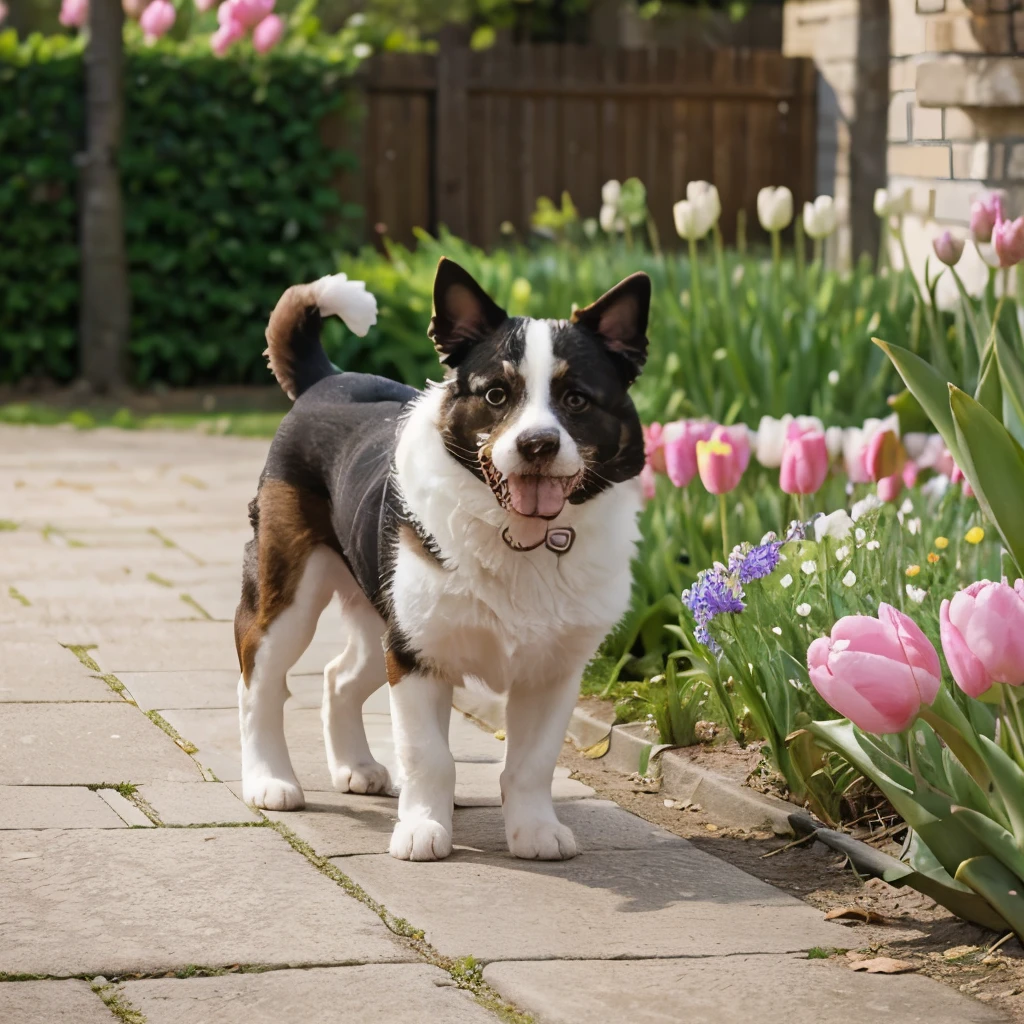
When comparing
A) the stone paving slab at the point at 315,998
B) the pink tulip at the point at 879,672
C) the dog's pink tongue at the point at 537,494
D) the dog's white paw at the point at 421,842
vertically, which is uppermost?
the dog's pink tongue at the point at 537,494

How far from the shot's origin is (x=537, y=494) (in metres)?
3.58

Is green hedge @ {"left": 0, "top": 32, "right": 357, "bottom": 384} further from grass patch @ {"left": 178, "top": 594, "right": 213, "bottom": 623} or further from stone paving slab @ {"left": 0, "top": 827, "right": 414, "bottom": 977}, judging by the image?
stone paving slab @ {"left": 0, "top": 827, "right": 414, "bottom": 977}

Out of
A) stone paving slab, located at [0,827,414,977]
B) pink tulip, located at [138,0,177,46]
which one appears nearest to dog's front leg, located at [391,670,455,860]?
stone paving slab, located at [0,827,414,977]

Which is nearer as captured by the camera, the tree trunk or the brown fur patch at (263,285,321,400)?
the brown fur patch at (263,285,321,400)

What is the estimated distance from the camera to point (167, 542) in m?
7.63

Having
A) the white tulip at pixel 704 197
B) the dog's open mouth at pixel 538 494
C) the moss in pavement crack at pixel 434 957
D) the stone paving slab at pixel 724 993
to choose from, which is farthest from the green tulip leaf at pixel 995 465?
the white tulip at pixel 704 197

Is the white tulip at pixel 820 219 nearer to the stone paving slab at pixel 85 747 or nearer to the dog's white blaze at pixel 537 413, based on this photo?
the stone paving slab at pixel 85 747

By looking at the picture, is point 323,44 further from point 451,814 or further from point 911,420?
point 451,814

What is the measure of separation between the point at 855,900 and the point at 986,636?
1091 millimetres

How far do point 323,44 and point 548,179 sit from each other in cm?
214

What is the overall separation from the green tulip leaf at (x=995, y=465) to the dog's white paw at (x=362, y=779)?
1748mm

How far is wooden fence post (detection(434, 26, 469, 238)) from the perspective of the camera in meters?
13.7

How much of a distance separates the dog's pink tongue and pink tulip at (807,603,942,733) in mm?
779

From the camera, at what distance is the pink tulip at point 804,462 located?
4734 mm
